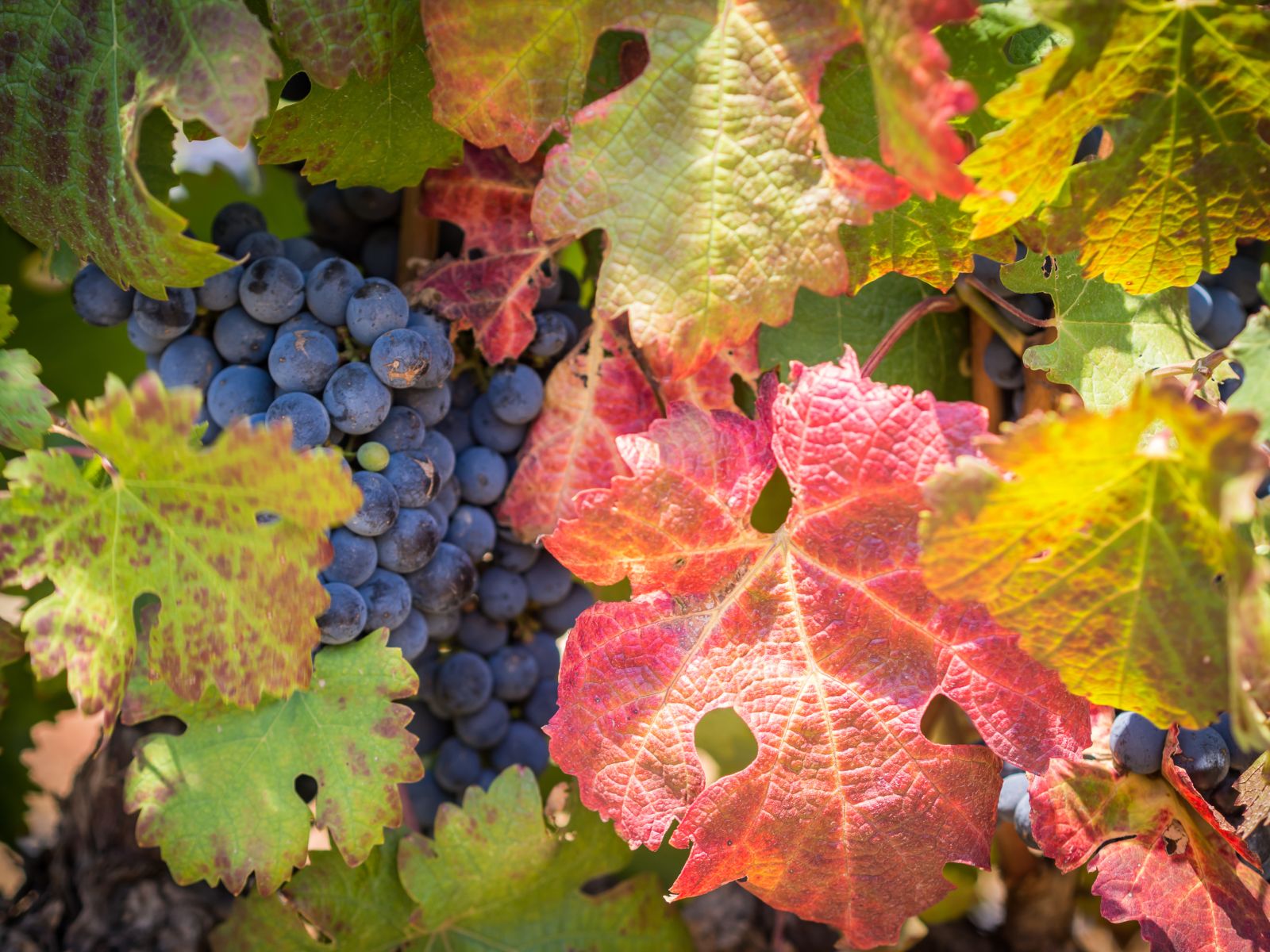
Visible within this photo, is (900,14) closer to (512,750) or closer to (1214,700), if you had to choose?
(1214,700)

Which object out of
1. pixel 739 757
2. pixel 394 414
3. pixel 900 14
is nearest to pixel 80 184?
pixel 394 414

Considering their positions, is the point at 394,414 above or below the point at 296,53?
below

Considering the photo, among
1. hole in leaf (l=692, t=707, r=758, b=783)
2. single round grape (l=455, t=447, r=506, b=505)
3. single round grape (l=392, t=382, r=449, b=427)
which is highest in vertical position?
single round grape (l=392, t=382, r=449, b=427)

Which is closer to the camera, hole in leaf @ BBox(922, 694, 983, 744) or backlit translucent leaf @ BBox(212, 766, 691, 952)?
backlit translucent leaf @ BBox(212, 766, 691, 952)

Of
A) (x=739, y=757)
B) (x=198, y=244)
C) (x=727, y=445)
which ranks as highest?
(x=198, y=244)

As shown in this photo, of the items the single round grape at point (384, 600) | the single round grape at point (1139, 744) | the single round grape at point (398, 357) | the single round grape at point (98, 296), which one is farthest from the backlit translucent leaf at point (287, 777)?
the single round grape at point (1139, 744)

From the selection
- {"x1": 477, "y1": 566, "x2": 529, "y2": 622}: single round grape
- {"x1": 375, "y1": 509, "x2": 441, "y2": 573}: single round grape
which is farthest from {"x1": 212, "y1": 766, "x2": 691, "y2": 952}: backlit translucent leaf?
{"x1": 375, "y1": 509, "x2": 441, "y2": 573}: single round grape

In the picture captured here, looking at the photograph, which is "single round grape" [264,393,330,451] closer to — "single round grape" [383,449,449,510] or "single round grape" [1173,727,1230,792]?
"single round grape" [383,449,449,510]

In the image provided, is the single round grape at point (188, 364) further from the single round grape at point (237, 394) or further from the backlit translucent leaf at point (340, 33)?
the backlit translucent leaf at point (340, 33)
